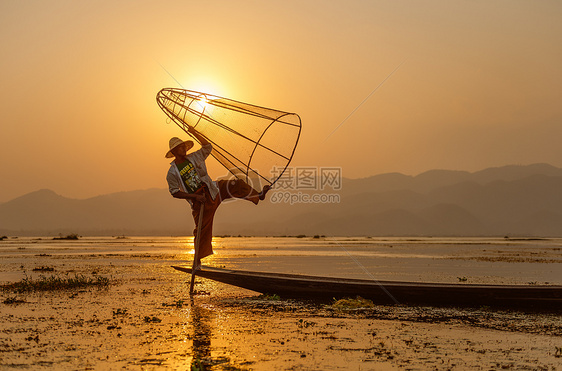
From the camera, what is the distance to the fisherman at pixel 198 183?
42.4ft

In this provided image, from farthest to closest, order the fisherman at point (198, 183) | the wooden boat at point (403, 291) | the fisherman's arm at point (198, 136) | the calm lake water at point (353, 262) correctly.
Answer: the calm lake water at point (353, 262) → the fisherman's arm at point (198, 136) → the fisherman at point (198, 183) → the wooden boat at point (403, 291)

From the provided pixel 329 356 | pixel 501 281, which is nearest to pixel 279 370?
pixel 329 356

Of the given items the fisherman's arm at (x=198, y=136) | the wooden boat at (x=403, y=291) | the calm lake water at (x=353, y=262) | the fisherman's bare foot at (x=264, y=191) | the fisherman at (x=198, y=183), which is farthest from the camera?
the calm lake water at (x=353, y=262)

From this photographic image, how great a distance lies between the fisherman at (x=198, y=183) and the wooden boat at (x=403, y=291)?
6.26 feet

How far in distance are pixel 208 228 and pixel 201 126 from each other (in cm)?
250

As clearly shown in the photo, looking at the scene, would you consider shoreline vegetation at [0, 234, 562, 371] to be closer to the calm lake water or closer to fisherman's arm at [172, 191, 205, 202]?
fisherman's arm at [172, 191, 205, 202]

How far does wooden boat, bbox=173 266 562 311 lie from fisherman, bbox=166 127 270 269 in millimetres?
1907

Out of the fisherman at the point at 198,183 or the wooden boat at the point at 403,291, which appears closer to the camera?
the wooden boat at the point at 403,291

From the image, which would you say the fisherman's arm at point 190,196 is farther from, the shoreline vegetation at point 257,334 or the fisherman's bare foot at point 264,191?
the shoreline vegetation at point 257,334

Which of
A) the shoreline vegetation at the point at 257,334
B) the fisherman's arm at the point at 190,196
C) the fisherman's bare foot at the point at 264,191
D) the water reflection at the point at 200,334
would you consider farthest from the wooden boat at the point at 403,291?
the fisherman's bare foot at the point at 264,191

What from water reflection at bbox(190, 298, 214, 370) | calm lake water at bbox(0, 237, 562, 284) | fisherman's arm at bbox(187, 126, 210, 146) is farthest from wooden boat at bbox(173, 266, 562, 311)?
calm lake water at bbox(0, 237, 562, 284)

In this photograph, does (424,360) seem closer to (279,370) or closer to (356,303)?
(279,370)

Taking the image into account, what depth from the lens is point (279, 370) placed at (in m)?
7.61

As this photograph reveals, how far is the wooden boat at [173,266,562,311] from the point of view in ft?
42.0
